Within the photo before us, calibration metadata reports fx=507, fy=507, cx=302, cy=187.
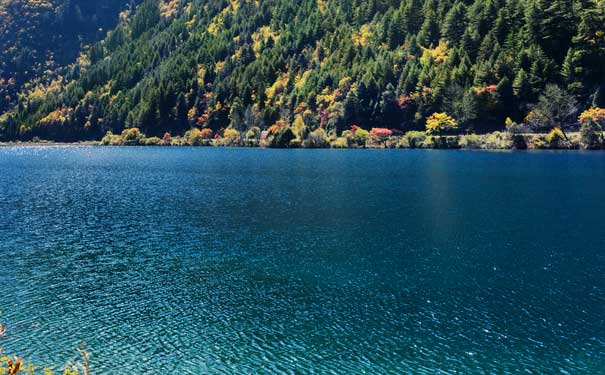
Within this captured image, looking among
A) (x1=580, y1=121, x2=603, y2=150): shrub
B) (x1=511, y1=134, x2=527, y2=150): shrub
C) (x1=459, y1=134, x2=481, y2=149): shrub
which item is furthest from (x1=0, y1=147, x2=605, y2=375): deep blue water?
(x1=459, y1=134, x2=481, y2=149): shrub

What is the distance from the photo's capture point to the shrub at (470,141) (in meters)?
183

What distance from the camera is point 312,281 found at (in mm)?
41375

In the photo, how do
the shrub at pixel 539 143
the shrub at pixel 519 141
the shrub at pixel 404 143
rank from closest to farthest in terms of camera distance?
the shrub at pixel 539 143 → the shrub at pixel 519 141 → the shrub at pixel 404 143

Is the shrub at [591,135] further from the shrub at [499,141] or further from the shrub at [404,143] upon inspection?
the shrub at [404,143]

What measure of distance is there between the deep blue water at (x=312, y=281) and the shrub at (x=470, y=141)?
95.9 metres

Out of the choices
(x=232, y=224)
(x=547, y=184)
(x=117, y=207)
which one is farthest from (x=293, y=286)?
(x=547, y=184)

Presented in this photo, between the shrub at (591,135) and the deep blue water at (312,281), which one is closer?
the deep blue water at (312,281)

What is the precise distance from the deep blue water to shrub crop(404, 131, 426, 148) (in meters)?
108

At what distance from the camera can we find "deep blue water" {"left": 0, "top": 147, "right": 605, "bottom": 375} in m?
29.1

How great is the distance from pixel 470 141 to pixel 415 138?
21.5 meters

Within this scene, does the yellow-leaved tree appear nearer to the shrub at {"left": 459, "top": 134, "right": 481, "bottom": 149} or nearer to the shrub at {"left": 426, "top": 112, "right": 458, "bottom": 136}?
the shrub at {"left": 426, "top": 112, "right": 458, "bottom": 136}

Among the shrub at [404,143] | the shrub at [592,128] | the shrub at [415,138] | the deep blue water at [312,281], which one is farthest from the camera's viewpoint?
the shrub at [404,143]

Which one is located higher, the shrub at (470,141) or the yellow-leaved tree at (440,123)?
the yellow-leaved tree at (440,123)

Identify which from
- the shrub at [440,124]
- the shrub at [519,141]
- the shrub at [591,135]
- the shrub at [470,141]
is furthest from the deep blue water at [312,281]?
the shrub at [440,124]
